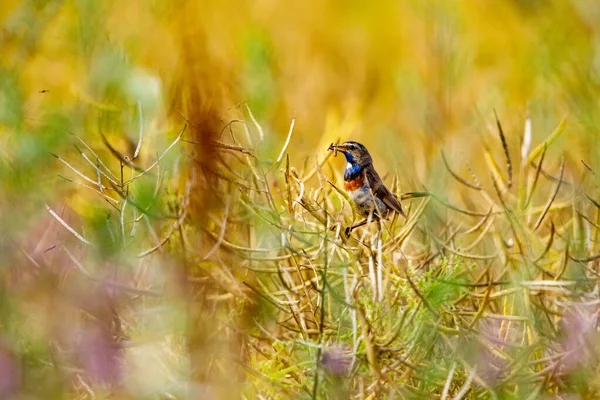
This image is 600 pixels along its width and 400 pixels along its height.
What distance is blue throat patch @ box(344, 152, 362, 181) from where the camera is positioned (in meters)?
1.41

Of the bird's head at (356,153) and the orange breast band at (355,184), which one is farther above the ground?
the bird's head at (356,153)

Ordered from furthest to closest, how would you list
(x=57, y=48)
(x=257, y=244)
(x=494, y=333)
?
1. (x=57, y=48)
2. (x=257, y=244)
3. (x=494, y=333)

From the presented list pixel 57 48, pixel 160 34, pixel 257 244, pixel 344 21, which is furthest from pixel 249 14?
pixel 257 244

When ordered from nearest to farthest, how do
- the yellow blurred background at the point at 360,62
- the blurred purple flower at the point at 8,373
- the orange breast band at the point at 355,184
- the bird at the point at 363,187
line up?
the blurred purple flower at the point at 8,373, the bird at the point at 363,187, the orange breast band at the point at 355,184, the yellow blurred background at the point at 360,62

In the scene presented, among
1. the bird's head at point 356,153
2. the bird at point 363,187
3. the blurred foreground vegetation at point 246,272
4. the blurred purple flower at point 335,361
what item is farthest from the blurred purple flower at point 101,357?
the bird's head at point 356,153

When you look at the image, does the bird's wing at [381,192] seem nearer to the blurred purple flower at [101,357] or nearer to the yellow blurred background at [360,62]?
the yellow blurred background at [360,62]

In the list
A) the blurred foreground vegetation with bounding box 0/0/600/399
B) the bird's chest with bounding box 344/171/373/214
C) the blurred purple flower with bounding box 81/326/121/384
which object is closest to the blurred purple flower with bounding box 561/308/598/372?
the blurred foreground vegetation with bounding box 0/0/600/399

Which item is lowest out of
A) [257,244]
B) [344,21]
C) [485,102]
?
[257,244]

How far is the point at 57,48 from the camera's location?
3033mm

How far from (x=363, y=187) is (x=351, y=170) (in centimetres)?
13

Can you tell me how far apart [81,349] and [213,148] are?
0.38 metres

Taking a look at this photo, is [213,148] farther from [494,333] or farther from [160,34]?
[160,34]

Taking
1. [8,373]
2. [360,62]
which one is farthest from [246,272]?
[360,62]

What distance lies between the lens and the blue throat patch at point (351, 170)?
4.61 ft
